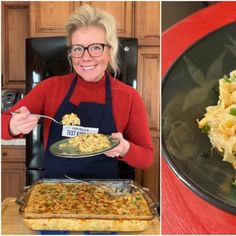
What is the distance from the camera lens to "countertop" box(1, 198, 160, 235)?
0.88 meters

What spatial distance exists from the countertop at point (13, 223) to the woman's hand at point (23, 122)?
0.18 m

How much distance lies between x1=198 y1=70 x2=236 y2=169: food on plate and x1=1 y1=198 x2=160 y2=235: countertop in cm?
23

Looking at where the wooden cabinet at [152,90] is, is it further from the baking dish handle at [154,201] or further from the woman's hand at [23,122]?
the woman's hand at [23,122]

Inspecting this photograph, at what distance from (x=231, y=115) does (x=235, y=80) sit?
0.09m

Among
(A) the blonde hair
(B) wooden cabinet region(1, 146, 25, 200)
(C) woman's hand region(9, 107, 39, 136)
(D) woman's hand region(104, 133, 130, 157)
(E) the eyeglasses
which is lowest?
(B) wooden cabinet region(1, 146, 25, 200)

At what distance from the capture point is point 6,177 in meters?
0.91

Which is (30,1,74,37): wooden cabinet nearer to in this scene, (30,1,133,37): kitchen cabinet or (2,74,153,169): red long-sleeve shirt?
(30,1,133,37): kitchen cabinet

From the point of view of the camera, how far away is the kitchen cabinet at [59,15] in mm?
901

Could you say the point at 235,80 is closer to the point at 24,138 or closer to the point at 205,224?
the point at 205,224

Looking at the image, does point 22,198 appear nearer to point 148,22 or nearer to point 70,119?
point 70,119

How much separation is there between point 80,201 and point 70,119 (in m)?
0.19

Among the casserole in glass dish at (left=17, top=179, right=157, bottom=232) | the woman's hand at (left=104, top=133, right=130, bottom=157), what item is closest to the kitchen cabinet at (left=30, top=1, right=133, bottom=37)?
the woman's hand at (left=104, top=133, right=130, bottom=157)

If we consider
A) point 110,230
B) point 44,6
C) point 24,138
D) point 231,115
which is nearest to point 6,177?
point 24,138

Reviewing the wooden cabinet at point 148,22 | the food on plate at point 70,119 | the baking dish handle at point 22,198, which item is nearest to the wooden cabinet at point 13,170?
the baking dish handle at point 22,198
